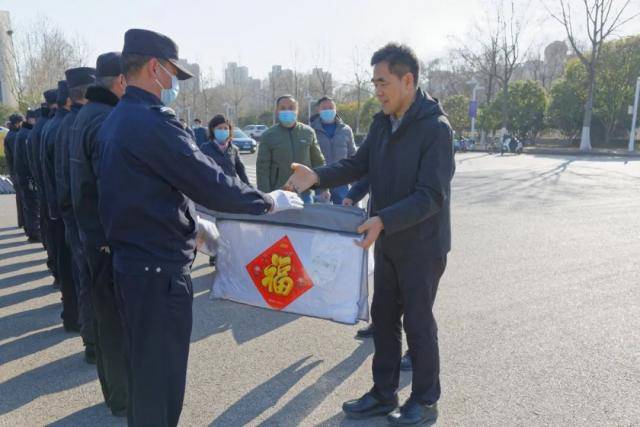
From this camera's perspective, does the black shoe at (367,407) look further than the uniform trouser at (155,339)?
Yes

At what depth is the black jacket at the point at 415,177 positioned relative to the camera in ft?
8.86

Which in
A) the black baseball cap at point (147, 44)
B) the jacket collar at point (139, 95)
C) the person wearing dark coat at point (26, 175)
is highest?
the black baseball cap at point (147, 44)

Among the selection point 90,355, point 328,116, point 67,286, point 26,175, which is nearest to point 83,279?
point 90,355

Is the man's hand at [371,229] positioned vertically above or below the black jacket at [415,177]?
below

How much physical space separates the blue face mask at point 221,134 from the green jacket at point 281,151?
63 centimetres

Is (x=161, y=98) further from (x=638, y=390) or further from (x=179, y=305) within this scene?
(x=638, y=390)

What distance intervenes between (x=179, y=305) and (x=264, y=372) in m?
1.57

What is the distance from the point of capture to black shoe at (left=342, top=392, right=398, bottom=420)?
3.08 m

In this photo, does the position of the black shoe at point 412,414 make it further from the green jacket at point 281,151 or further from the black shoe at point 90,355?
the green jacket at point 281,151

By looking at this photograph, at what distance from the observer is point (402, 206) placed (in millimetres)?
2686

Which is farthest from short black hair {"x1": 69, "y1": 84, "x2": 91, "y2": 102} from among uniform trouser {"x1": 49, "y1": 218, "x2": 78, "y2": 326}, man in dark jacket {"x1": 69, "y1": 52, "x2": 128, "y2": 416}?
uniform trouser {"x1": 49, "y1": 218, "x2": 78, "y2": 326}

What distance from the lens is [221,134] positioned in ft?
19.2

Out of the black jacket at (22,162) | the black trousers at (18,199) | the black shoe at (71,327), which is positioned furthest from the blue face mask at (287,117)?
the black trousers at (18,199)

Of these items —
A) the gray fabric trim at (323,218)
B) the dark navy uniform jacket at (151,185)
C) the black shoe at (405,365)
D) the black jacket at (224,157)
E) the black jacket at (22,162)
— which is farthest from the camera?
the black jacket at (22,162)
